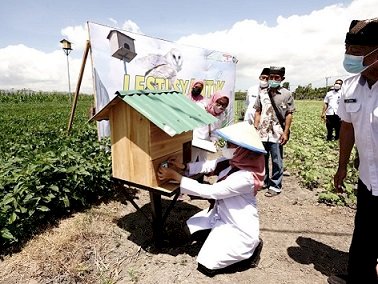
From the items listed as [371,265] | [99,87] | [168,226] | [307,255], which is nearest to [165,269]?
[168,226]

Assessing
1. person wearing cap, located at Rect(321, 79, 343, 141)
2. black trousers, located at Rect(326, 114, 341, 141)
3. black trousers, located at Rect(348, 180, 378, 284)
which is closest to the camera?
black trousers, located at Rect(348, 180, 378, 284)

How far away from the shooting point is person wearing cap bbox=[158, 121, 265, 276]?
9.06 ft

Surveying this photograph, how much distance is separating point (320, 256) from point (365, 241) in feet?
3.29

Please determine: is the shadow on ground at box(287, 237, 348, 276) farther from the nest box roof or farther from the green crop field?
the nest box roof

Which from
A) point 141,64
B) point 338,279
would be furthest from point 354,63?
point 141,64

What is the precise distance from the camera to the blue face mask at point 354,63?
216 centimetres

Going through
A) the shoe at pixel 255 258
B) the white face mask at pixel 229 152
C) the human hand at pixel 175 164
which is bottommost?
the shoe at pixel 255 258

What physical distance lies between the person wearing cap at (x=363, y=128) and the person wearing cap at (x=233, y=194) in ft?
2.55

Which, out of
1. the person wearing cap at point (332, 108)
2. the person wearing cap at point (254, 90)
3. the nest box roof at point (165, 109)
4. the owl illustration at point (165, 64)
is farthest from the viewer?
the person wearing cap at point (332, 108)

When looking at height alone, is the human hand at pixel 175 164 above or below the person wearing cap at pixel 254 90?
below

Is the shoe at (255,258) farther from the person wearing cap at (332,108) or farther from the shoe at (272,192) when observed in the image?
the person wearing cap at (332,108)

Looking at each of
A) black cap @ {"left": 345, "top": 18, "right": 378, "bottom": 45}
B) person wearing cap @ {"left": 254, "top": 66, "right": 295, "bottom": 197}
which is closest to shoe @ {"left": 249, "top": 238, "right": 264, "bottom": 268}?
person wearing cap @ {"left": 254, "top": 66, "right": 295, "bottom": 197}

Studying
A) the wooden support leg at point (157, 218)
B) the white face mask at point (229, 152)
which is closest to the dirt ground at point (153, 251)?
the wooden support leg at point (157, 218)

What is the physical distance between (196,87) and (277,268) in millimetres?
3025
